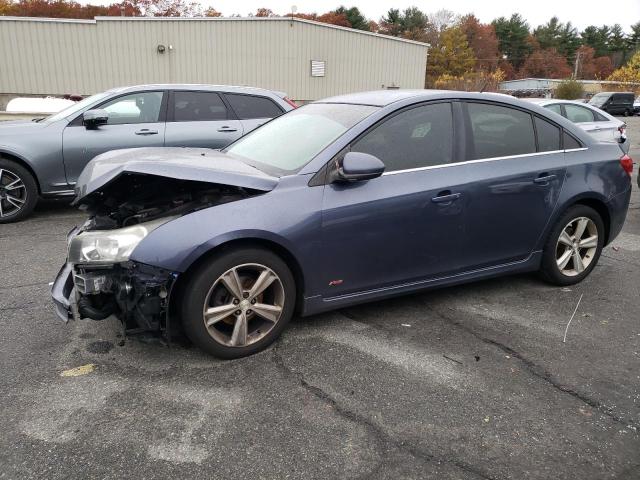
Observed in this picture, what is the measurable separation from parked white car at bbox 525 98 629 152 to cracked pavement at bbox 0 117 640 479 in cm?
767

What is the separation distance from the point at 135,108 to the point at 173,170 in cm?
433

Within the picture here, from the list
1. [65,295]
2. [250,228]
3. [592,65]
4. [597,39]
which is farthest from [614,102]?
[597,39]

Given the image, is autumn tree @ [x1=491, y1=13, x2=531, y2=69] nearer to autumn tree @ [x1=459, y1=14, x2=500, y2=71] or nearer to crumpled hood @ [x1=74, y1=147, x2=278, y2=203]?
autumn tree @ [x1=459, y1=14, x2=500, y2=71]

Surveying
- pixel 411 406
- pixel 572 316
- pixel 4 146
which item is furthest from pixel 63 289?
pixel 4 146

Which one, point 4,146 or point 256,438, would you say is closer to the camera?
point 256,438

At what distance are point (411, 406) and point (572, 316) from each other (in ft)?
6.28

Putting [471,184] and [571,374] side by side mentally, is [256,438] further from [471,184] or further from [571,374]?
[471,184]

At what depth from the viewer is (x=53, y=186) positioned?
6.41m

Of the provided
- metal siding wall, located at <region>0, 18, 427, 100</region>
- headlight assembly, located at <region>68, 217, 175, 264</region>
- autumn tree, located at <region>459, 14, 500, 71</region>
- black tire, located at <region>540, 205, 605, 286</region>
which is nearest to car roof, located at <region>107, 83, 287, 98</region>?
headlight assembly, located at <region>68, 217, 175, 264</region>

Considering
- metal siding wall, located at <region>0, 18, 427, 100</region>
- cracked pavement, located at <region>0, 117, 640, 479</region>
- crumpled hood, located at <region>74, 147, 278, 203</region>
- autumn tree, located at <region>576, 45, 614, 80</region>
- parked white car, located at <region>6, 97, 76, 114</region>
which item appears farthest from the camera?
autumn tree, located at <region>576, 45, 614, 80</region>

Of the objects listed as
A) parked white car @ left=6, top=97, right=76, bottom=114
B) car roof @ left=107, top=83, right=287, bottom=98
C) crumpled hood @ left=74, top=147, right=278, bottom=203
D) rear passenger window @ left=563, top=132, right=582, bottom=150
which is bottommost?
crumpled hood @ left=74, top=147, right=278, bottom=203

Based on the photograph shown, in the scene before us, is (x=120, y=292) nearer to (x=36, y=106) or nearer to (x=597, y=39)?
(x=36, y=106)

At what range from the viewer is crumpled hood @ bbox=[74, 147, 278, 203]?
2.96 meters

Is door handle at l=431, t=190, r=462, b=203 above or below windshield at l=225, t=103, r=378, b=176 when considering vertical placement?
below
